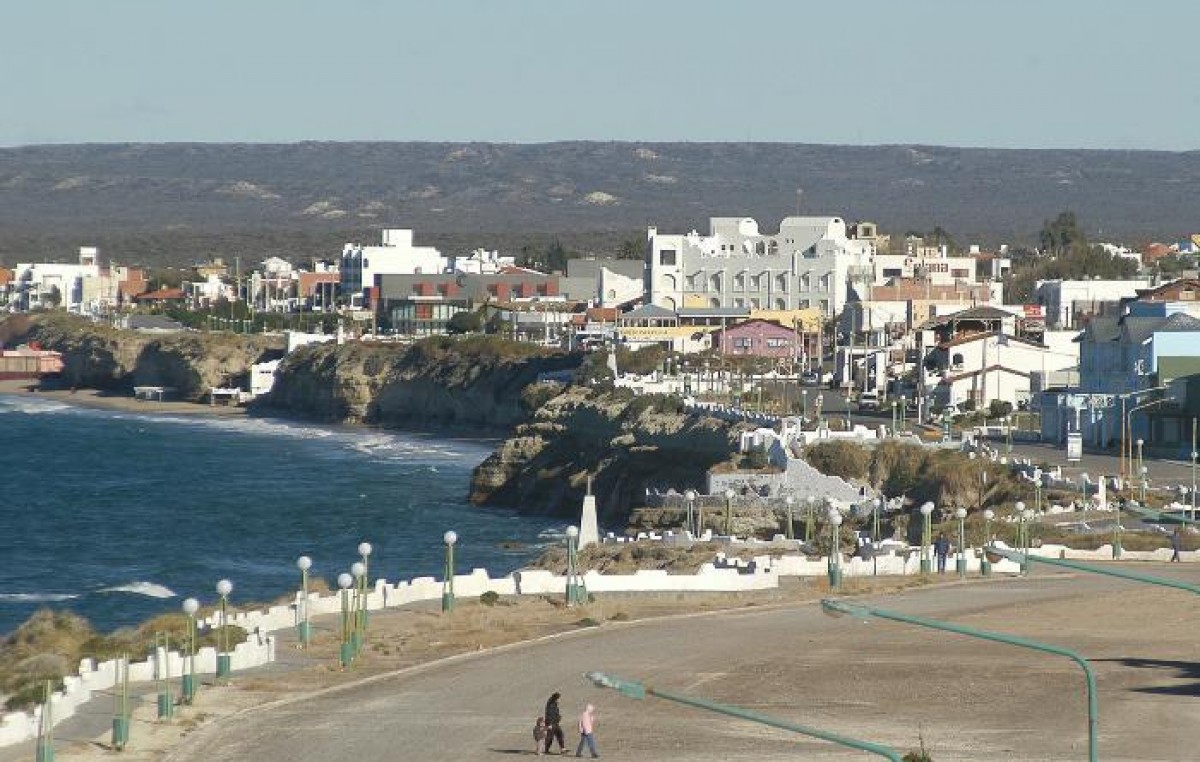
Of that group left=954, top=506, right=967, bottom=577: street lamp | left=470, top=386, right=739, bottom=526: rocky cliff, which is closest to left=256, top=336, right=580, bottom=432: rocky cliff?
left=470, top=386, right=739, bottom=526: rocky cliff

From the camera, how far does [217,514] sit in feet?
245

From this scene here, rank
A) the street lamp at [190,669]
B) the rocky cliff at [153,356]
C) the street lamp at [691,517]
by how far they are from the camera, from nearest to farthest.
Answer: the street lamp at [190,669], the street lamp at [691,517], the rocky cliff at [153,356]

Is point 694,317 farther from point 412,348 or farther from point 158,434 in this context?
point 158,434

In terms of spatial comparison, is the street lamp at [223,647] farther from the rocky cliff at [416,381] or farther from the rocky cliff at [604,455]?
the rocky cliff at [416,381]

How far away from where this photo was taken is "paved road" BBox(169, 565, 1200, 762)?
30969 millimetres

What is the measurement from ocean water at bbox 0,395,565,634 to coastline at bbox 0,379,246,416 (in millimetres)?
11539

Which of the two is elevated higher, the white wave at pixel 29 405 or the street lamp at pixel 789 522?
the white wave at pixel 29 405

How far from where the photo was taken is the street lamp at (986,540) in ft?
149

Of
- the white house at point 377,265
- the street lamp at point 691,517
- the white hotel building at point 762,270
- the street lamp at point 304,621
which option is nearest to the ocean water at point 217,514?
the street lamp at point 691,517

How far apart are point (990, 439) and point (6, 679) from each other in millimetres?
39717

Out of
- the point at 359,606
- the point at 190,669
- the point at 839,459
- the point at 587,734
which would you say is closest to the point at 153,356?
the point at 839,459

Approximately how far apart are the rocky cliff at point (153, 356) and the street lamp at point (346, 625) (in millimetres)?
90932

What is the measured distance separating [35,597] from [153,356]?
78.2 meters

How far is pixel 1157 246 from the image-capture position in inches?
6230
